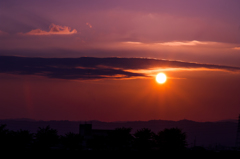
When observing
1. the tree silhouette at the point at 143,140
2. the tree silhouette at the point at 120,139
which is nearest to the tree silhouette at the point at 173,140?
the tree silhouette at the point at 143,140

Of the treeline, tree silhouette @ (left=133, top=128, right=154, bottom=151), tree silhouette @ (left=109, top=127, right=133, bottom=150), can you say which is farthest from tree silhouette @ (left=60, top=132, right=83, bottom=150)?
tree silhouette @ (left=133, top=128, right=154, bottom=151)

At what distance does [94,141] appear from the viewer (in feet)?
415

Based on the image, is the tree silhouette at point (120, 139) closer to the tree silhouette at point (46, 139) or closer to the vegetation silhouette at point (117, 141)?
the vegetation silhouette at point (117, 141)

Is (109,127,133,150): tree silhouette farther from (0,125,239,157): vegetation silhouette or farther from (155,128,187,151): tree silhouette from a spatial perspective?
(155,128,187,151): tree silhouette

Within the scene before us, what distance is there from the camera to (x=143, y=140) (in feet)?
388

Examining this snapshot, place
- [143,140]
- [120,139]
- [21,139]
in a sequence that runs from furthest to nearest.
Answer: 1. [120,139]
2. [143,140]
3. [21,139]

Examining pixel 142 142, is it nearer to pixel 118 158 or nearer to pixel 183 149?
pixel 183 149

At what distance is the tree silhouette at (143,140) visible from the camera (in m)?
118

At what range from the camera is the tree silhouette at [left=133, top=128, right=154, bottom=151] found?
117688 mm

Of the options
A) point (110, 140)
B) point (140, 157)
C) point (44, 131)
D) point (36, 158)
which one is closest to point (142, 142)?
point (110, 140)

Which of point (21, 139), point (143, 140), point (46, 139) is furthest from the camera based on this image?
point (143, 140)

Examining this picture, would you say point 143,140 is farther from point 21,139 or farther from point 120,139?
point 21,139

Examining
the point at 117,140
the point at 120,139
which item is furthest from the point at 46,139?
the point at 120,139

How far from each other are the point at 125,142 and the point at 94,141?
12.4 metres
